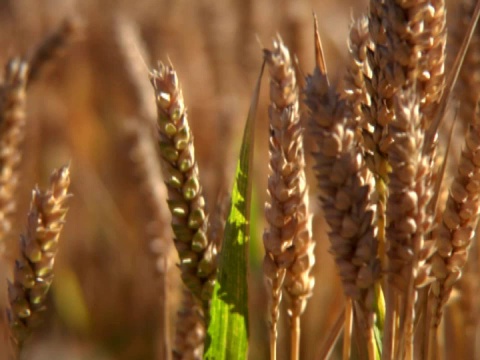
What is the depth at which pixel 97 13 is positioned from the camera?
3.90 m

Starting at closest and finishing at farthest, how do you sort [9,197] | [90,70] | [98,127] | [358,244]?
1. [358,244]
2. [9,197]
3. [98,127]
4. [90,70]

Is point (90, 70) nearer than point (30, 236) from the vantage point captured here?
No

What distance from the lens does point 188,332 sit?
40.8 inches

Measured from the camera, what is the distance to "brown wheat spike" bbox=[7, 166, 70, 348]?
0.86m

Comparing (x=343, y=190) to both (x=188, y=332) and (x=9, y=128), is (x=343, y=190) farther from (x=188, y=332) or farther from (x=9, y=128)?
(x=9, y=128)

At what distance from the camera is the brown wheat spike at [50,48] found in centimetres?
148

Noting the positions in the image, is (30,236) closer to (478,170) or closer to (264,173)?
(478,170)

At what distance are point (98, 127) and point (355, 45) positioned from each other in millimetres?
2273

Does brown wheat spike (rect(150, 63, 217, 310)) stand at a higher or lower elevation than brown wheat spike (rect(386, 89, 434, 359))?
higher

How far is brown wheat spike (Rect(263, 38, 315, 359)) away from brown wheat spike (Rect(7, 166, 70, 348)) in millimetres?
235

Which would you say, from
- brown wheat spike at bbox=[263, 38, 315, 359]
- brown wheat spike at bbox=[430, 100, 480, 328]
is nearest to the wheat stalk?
brown wheat spike at bbox=[263, 38, 315, 359]

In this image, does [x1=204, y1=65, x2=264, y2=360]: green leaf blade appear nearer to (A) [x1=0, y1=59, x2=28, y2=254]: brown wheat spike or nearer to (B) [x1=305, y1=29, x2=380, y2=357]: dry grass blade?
(B) [x1=305, y1=29, x2=380, y2=357]: dry grass blade

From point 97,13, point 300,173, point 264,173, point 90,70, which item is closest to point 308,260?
point 300,173

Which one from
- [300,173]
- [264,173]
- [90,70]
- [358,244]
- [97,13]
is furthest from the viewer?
[97,13]
